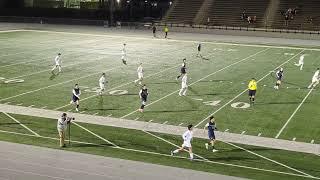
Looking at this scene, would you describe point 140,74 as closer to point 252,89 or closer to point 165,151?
point 252,89

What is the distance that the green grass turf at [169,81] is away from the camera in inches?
958

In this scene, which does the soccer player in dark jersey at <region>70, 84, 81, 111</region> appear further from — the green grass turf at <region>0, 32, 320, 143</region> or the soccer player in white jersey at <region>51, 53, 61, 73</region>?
the soccer player in white jersey at <region>51, 53, 61, 73</region>

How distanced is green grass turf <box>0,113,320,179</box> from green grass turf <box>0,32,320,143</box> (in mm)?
2486

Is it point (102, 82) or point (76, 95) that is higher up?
point (102, 82)

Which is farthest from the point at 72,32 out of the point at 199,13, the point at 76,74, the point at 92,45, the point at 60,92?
the point at 60,92

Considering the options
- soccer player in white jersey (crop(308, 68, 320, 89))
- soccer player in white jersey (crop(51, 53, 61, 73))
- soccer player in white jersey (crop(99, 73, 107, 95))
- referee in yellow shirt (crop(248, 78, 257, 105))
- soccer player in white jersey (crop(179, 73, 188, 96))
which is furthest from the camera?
soccer player in white jersey (crop(51, 53, 61, 73))

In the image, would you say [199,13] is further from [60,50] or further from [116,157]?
[116,157]

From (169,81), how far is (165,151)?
559 inches

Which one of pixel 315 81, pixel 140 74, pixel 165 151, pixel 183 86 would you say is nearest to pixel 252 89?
pixel 183 86

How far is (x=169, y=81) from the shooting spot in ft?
108

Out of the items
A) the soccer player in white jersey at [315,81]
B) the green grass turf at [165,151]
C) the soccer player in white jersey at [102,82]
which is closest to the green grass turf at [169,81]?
the soccer player in white jersey at [102,82]

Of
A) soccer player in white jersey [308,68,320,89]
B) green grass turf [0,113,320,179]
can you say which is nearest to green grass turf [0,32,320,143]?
soccer player in white jersey [308,68,320,89]

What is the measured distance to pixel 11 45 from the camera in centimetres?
4981

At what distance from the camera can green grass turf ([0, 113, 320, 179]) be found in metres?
17.3
